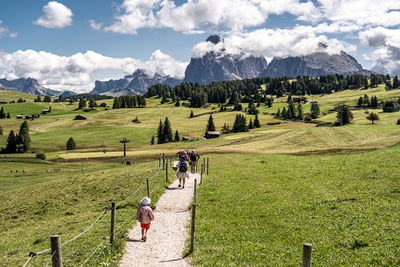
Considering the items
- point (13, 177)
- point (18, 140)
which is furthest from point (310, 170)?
point (18, 140)

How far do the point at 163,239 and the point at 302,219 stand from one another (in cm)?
912

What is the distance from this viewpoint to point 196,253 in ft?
47.0

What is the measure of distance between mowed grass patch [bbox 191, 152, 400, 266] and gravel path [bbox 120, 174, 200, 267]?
1068 millimetres

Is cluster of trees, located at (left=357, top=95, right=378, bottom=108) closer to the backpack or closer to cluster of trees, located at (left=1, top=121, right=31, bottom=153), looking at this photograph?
the backpack

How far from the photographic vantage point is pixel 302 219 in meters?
18.5

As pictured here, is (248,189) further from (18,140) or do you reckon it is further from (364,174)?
(18,140)

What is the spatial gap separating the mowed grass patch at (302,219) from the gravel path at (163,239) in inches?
42.1

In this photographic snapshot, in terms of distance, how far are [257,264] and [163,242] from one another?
18.5ft

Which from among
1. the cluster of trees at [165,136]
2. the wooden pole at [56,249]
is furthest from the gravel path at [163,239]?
the cluster of trees at [165,136]

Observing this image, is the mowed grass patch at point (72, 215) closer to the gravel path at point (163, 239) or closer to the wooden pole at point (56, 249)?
the gravel path at point (163, 239)

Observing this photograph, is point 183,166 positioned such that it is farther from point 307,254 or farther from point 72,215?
point 307,254

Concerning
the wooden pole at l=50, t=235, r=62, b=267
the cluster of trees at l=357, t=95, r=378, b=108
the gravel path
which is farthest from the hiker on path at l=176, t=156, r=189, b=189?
the cluster of trees at l=357, t=95, r=378, b=108

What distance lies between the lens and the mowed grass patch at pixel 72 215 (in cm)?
1504

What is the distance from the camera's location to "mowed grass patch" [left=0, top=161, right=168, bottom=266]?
15039 millimetres
